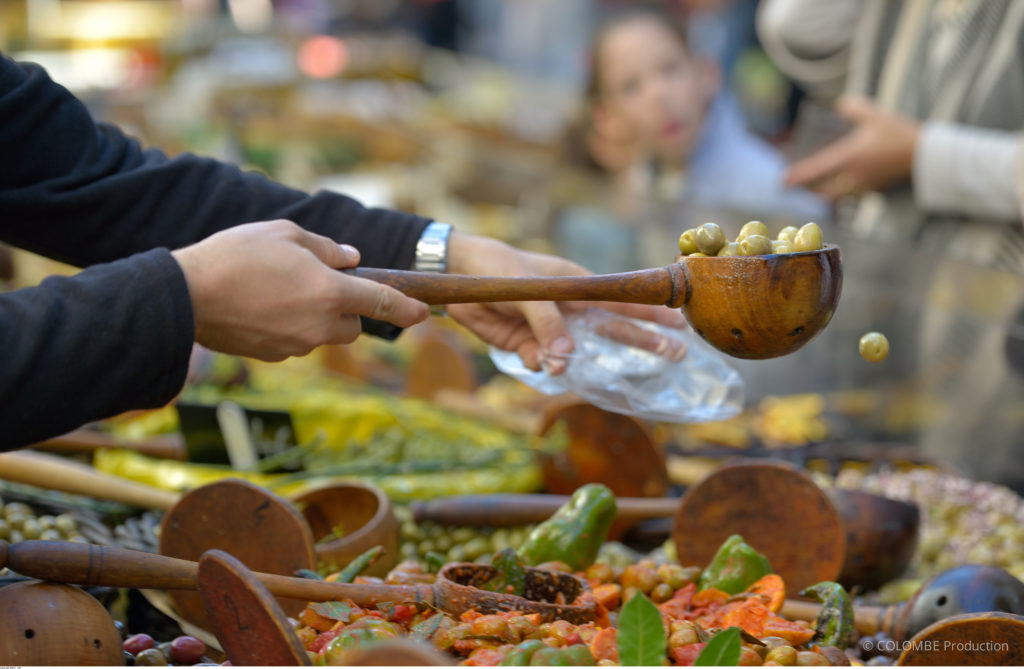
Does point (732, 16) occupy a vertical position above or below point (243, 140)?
above

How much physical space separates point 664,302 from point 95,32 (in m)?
6.95

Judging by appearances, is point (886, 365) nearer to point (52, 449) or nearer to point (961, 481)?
point (961, 481)

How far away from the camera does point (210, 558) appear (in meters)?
1.02

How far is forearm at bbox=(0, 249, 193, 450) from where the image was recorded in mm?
985

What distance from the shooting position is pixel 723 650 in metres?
0.96

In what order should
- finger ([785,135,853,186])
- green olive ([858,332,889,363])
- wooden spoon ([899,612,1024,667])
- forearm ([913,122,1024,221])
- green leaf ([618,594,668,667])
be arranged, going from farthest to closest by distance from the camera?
finger ([785,135,853,186]), forearm ([913,122,1024,221]), green olive ([858,332,889,363]), wooden spoon ([899,612,1024,667]), green leaf ([618,594,668,667])

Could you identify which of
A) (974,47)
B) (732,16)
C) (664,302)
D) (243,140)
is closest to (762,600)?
(664,302)

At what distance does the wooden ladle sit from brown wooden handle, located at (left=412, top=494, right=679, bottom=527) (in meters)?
0.61

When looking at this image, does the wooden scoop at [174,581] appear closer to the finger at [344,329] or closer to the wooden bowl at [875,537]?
the finger at [344,329]

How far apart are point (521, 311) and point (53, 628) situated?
2.52ft

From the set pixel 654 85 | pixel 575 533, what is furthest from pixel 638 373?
pixel 654 85

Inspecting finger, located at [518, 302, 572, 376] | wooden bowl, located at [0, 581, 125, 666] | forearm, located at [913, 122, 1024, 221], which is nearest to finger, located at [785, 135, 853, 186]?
forearm, located at [913, 122, 1024, 221]

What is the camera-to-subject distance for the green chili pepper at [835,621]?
1231 millimetres

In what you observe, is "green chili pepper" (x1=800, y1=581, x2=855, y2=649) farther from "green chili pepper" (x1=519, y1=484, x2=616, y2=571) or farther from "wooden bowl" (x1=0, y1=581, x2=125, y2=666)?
"wooden bowl" (x1=0, y1=581, x2=125, y2=666)
